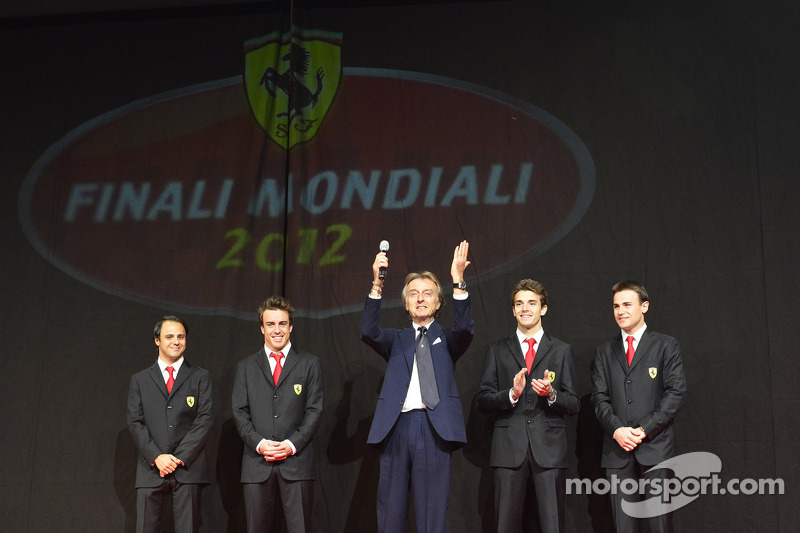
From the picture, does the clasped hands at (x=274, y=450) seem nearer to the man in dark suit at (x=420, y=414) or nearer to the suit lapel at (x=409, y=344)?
the man in dark suit at (x=420, y=414)

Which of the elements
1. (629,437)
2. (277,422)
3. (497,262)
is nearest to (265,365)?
(277,422)

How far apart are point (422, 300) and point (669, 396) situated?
4.10ft

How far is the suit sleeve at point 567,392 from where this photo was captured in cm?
399

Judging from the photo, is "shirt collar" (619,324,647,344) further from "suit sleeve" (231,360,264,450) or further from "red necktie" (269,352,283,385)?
"suit sleeve" (231,360,264,450)

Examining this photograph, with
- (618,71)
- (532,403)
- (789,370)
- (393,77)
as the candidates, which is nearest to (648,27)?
(618,71)

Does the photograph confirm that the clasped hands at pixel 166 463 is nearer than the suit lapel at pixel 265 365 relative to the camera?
Yes

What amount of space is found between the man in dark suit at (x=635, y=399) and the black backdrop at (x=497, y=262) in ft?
1.76

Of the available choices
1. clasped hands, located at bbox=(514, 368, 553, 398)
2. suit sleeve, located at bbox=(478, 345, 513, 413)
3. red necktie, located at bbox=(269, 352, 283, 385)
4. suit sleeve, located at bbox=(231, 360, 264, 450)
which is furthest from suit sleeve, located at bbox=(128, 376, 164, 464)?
clasped hands, located at bbox=(514, 368, 553, 398)

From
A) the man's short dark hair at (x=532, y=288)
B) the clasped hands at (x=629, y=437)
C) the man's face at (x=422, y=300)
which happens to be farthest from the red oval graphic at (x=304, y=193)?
the clasped hands at (x=629, y=437)

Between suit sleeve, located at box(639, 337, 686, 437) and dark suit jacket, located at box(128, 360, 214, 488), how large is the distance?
7.13 feet

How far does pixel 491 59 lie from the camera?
5285mm

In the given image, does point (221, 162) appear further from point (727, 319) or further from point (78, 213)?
point (727, 319)

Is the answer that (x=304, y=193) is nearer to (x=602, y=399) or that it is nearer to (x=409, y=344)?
(x=409, y=344)

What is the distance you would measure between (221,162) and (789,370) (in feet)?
11.7
